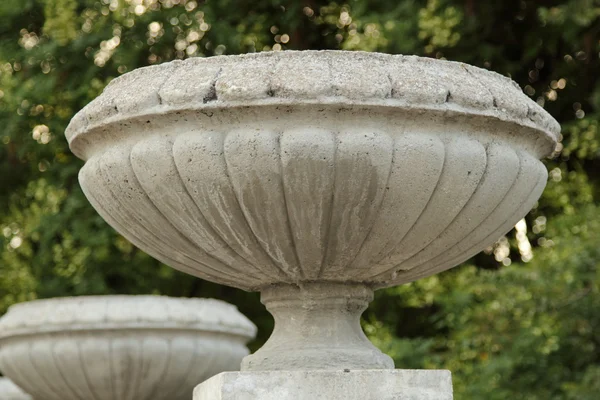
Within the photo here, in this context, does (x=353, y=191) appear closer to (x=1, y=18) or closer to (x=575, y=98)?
(x=575, y=98)

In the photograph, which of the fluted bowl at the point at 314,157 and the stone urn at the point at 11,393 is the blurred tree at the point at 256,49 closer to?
the stone urn at the point at 11,393

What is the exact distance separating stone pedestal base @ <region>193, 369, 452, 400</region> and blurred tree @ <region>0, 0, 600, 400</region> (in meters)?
4.14

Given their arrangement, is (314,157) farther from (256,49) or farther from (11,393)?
(256,49)

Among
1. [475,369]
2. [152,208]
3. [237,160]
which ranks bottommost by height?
[475,369]

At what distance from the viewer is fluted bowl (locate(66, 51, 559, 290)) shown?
2414mm

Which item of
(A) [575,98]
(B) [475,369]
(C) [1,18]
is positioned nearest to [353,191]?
(B) [475,369]

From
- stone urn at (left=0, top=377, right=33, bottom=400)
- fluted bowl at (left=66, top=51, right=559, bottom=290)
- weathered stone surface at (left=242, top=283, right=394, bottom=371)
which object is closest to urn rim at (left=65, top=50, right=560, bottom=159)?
fluted bowl at (left=66, top=51, right=559, bottom=290)

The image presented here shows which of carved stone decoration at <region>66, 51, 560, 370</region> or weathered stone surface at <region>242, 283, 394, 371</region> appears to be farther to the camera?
weathered stone surface at <region>242, 283, 394, 371</region>

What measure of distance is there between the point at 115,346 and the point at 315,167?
240 centimetres

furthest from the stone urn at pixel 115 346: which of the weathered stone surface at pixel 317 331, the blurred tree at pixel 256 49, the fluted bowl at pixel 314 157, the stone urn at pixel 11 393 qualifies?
the blurred tree at pixel 256 49

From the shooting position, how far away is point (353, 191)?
8.07 ft

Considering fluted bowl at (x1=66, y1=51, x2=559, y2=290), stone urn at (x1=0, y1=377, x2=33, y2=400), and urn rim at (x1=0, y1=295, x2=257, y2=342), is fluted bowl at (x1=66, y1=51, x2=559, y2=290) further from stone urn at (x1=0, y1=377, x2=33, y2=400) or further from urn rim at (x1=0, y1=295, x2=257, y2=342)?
stone urn at (x1=0, y1=377, x2=33, y2=400)

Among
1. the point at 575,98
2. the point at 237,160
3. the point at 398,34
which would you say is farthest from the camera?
the point at 575,98

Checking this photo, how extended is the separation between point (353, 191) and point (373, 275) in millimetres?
437
